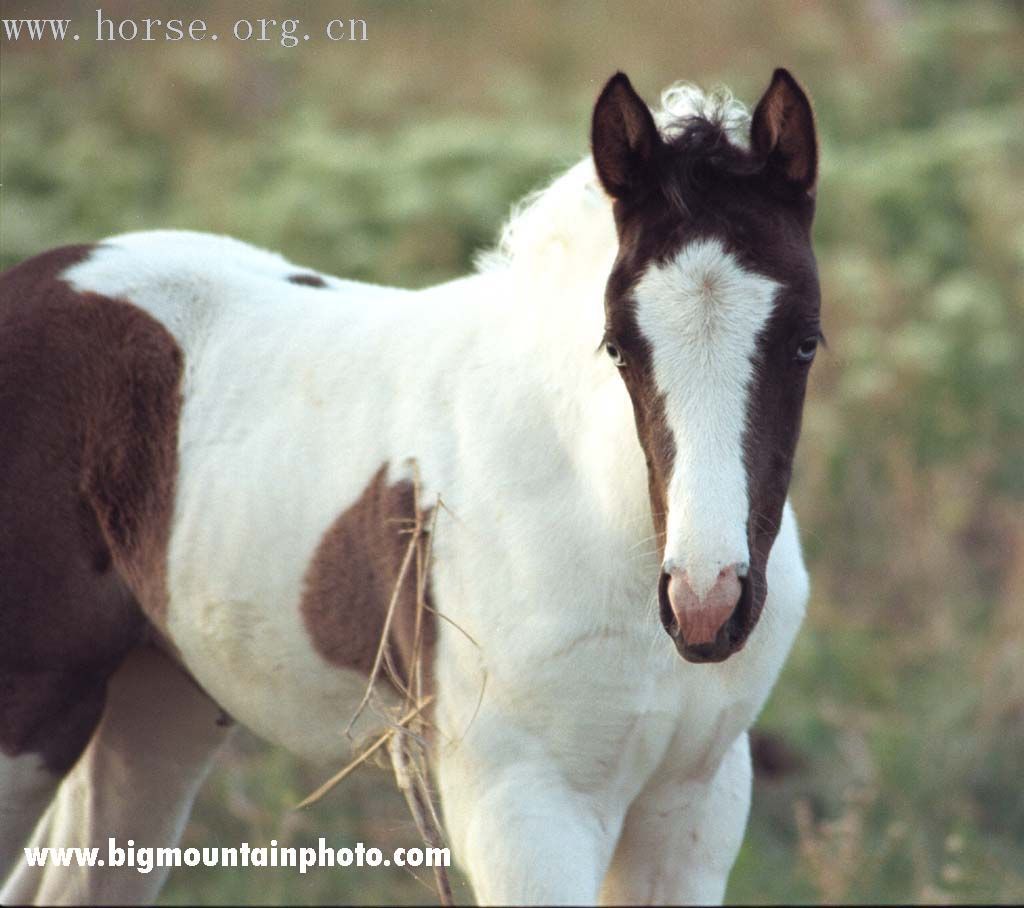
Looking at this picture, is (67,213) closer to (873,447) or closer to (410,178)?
(410,178)

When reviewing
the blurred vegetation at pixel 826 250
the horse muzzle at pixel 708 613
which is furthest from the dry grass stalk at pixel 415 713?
the horse muzzle at pixel 708 613

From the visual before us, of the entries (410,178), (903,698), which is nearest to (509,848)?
(903,698)

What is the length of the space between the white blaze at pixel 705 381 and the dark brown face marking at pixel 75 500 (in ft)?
4.74

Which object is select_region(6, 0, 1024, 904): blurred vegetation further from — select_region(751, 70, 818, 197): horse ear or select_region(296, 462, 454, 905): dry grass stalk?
select_region(751, 70, 818, 197): horse ear

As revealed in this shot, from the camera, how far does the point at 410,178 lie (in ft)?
26.2

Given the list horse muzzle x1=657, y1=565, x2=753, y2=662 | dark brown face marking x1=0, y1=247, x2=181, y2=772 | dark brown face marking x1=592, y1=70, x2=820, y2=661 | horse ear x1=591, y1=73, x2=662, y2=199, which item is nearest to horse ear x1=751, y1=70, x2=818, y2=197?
dark brown face marking x1=592, y1=70, x2=820, y2=661

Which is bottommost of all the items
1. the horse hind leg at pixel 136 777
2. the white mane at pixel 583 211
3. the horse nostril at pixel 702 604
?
the horse hind leg at pixel 136 777

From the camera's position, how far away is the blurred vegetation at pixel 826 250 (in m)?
5.25

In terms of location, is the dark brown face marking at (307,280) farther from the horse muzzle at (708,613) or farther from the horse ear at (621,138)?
the horse muzzle at (708,613)

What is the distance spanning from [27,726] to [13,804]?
23 cm

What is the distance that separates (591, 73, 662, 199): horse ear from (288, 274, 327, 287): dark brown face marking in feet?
4.14

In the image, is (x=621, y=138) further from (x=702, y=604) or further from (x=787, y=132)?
(x=702, y=604)

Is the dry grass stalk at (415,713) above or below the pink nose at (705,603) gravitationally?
below

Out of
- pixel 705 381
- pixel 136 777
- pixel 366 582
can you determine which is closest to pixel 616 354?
pixel 705 381
